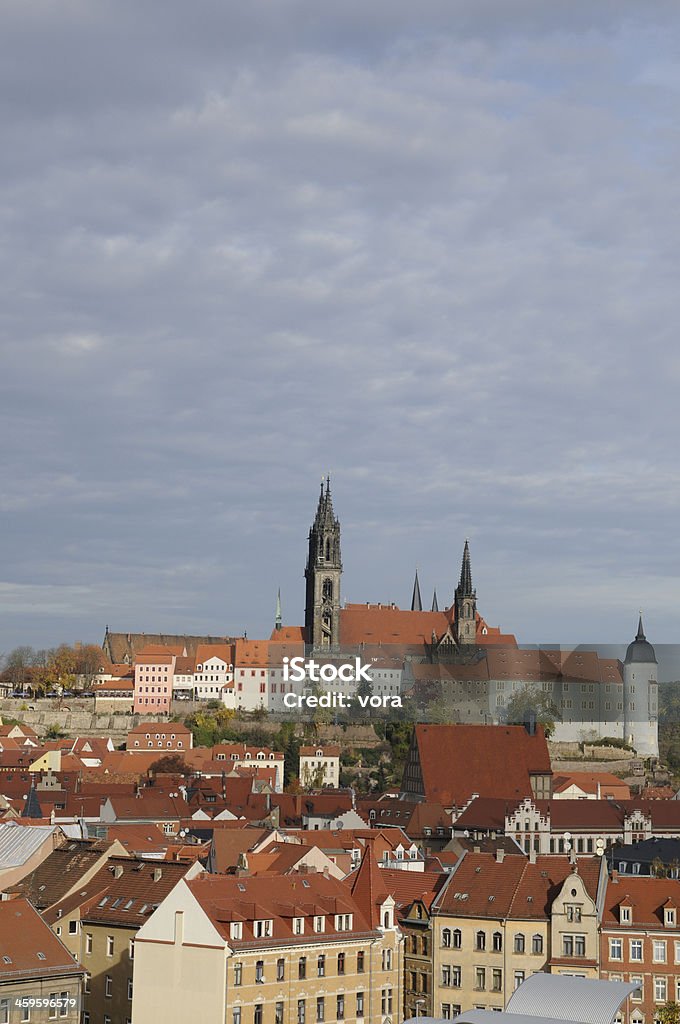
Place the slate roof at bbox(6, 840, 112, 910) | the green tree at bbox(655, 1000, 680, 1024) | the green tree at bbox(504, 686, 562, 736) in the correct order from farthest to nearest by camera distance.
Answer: the green tree at bbox(504, 686, 562, 736), the slate roof at bbox(6, 840, 112, 910), the green tree at bbox(655, 1000, 680, 1024)

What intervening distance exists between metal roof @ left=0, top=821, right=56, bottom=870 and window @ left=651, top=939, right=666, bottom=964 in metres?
Answer: 24.4

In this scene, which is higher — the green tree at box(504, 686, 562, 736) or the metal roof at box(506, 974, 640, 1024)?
the green tree at box(504, 686, 562, 736)

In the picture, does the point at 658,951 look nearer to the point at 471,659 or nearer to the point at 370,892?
the point at 370,892

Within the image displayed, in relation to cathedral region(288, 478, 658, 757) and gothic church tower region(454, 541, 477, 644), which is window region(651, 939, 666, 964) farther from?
gothic church tower region(454, 541, 477, 644)

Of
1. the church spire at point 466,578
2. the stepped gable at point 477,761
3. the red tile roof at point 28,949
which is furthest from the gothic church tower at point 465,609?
the red tile roof at point 28,949

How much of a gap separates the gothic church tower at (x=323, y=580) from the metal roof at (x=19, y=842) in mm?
104415

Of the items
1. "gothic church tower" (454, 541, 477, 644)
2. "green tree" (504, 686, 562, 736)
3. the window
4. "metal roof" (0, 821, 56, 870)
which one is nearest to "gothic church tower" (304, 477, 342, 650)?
"gothic church tower" (454, 541, 477, 644)

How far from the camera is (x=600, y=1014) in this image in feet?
132

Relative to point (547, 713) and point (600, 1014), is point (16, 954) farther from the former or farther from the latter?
point (547, 713)

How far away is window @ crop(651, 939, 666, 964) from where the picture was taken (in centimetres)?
5447

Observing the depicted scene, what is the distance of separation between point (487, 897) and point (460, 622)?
121687mm

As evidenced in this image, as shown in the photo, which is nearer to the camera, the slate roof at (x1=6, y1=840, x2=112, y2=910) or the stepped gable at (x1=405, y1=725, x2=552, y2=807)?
the slate roof at (x1=6, y1=840, x2=112, y2=910)

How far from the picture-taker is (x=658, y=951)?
179ft

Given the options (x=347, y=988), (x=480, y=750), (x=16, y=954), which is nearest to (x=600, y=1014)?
(x=347, y=988)
